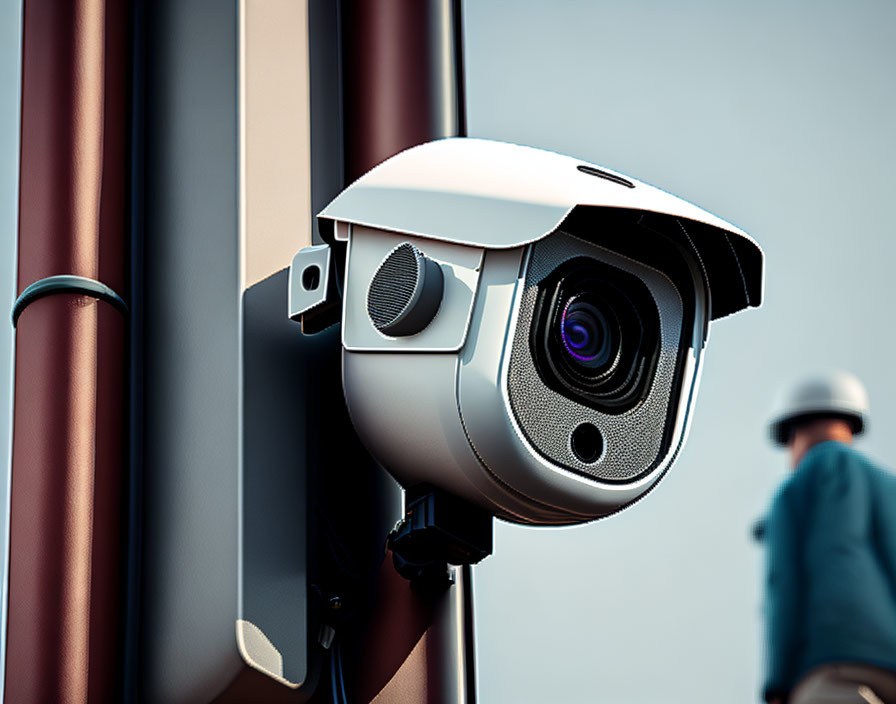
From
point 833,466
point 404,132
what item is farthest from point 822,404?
point 404,132

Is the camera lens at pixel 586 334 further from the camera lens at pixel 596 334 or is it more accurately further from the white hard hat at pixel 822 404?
the white hard hat at pixel 822 404

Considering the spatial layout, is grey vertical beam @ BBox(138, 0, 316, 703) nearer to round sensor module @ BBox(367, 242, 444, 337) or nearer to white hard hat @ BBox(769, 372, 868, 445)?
round sensor module @ BBox(367, 242, 444, 337)

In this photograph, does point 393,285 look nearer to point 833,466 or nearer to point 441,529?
point 441,529

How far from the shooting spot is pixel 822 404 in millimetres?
1764

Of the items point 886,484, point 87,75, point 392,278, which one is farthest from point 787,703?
point 87,75

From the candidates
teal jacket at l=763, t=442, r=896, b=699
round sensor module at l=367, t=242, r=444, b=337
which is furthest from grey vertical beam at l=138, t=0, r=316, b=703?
teal jacket at l=763, t=442, r=896, b=699

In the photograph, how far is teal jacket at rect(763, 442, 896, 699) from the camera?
5.03ft

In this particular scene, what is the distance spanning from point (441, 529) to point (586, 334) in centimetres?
15

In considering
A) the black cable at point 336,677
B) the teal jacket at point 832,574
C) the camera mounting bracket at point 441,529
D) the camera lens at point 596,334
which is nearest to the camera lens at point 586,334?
the camera lens at point 596,334

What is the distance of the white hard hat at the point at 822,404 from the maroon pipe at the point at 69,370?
1.08m

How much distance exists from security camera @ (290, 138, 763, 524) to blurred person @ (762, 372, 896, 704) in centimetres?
74

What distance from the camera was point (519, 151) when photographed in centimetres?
86

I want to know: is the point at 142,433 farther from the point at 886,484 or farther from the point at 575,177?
the point at 886,484

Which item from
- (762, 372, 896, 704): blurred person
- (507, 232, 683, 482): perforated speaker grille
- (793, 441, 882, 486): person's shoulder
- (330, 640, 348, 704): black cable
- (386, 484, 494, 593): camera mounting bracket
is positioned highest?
(507, 232, 683, 482): perforated speaker grille
